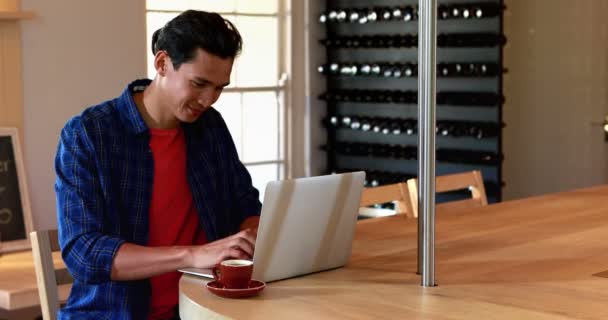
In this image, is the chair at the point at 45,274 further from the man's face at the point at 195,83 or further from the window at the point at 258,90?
the window at the point at 258,90

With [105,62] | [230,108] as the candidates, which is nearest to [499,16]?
[230,108]

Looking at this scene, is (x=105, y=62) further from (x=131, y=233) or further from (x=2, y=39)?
(x=131, y=233)

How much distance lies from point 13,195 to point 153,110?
265 centimetres

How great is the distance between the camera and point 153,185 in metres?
2.52

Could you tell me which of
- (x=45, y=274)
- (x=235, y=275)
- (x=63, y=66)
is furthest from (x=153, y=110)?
(x=63, y=66)

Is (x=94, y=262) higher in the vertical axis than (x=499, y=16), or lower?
lower

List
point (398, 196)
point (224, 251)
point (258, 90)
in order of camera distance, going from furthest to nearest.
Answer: point (258, 90) → point (398, 196) → point (224, 251)

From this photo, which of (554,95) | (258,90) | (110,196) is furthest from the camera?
(258,90)

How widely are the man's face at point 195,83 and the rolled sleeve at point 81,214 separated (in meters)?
0.24

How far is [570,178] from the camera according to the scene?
20.4 ft

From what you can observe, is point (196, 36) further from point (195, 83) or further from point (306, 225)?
point (306, 225)

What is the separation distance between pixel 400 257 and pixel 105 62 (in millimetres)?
3389

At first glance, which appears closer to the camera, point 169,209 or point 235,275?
point 235,275

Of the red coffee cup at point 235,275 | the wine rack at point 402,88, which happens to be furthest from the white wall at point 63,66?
the red coffee cup at point 235,275
